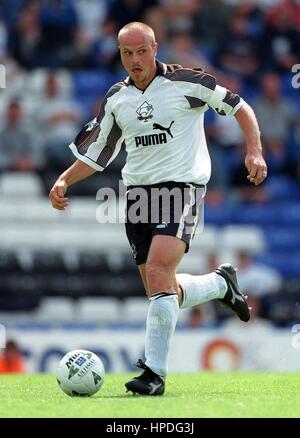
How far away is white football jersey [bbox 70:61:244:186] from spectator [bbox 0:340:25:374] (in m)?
5.32

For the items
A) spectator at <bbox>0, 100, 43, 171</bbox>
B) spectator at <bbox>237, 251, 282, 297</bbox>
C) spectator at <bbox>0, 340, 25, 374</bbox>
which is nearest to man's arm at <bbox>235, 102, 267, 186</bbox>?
spectator at <bbox>0, 340, 25, 374</bbox>

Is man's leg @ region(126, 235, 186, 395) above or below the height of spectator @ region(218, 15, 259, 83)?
below

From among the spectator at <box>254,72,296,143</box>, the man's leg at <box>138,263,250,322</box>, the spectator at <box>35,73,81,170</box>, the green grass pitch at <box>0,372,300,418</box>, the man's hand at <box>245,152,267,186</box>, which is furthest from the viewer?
the spectator at <box>254,72,296,143</box>

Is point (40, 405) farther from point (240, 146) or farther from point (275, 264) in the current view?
point (240, 146)

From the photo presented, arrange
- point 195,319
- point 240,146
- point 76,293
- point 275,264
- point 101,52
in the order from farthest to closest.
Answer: point 101,52
point 240,146
point 275,264
point 76,293
point 195,319

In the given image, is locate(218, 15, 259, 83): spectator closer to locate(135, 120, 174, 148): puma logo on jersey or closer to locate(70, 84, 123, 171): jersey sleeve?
locate(70, 84, 123, 171): jersey sleeve

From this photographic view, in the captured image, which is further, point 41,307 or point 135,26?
point 41,307

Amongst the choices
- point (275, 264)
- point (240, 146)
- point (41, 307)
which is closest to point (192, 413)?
point (41, 307)

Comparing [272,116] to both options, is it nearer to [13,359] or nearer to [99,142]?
[13,359]

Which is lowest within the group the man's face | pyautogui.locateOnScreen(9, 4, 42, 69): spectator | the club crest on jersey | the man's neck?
the club crest on jersey

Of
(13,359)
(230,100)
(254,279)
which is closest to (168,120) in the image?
(230,100)

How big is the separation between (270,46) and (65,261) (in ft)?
18.3

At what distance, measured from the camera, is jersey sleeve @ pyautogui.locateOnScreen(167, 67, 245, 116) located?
23.8 ft

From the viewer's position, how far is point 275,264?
49.8ft
